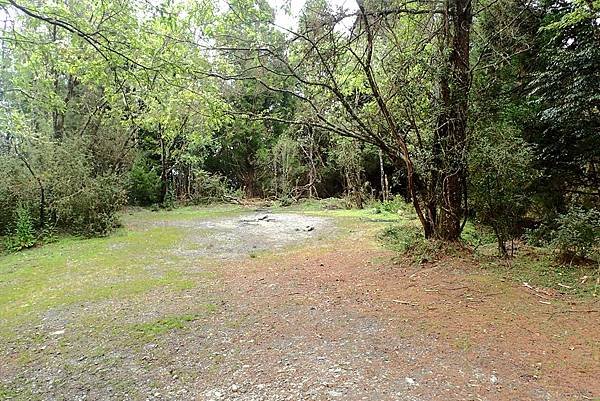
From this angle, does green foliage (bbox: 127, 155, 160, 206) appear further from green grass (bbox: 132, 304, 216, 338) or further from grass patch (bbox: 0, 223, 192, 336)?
green grass (bbox: 132, 304, 216, 338)

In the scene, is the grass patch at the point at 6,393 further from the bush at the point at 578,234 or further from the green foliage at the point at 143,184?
the green foliage at the point at 143,184

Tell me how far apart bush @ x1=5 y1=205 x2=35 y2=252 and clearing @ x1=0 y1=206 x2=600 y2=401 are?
1.77 meters

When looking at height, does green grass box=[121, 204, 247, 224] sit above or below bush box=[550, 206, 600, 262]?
below

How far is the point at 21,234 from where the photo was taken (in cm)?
717

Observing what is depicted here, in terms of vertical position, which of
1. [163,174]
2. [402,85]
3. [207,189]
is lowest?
[207,189]

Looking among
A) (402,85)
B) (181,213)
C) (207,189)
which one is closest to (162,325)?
(402,85)

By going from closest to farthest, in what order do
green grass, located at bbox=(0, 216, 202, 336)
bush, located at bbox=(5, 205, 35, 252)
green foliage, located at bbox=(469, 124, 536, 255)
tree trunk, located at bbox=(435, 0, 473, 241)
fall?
green grass, located at bbox=(0, 216, 202, 336)
green foliage, located at bbox=(469, 124, 536, 255)
tree trunk, located at bbox=(435, 0, 473, 241)
bush, located at bbox=(5, 205, 35, 252)

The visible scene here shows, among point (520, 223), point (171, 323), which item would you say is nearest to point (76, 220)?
point (171, 323)

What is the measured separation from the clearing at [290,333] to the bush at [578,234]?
92cm

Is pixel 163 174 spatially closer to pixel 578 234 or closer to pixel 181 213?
pixel 181 213

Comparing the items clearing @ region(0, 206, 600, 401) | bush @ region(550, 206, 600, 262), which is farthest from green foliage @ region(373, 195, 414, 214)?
bush @ region(550, 206, 600, 262)

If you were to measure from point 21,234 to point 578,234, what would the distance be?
27.8 feet

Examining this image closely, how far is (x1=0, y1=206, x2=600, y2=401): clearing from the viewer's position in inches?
91.0

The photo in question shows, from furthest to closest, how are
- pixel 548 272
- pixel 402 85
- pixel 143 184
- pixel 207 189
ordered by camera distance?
pixel 207 189
pixel 143 184
pixel 402 85
pixel 548 272
